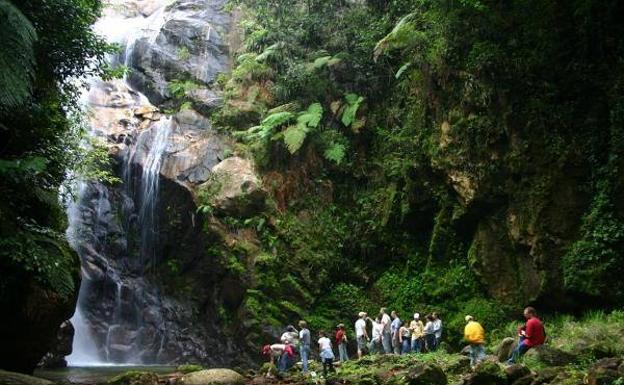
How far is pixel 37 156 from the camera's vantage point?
37.1 ft

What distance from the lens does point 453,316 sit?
1653 centimetres

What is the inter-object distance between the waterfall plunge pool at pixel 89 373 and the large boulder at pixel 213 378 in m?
1.73

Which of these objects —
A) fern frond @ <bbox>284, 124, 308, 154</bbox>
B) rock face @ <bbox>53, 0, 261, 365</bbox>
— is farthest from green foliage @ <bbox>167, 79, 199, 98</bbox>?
fern frond @ <bbox>284, 124, 308, 154</bbox>

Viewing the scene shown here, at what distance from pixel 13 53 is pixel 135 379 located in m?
7.04

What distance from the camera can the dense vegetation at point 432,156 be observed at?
45.9 feet

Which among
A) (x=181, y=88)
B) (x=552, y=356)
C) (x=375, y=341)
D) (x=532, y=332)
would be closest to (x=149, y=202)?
(x=181, y=88)

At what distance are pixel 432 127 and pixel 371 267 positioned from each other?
506 centimetres

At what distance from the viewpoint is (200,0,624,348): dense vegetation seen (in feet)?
45.9

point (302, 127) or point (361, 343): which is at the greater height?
point (302, 127)

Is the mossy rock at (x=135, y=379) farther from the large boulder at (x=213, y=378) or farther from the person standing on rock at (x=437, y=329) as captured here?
the person standing on rock at (x=437, y=329)

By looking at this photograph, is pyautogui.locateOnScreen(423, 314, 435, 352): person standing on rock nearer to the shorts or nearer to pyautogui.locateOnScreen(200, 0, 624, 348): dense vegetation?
pyautogui.locateOnScreen(200, 0, 624, 348): dense vegetation

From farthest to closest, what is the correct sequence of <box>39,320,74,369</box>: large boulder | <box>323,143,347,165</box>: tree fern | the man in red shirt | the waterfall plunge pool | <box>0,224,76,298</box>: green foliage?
<box>323,143,347,165</box>: tree fern → <box>39,320,74,369</box>: large boulder → the waterfall plunge pool → the man in red shirt → <box>0,224,76,298</box>: green foliage

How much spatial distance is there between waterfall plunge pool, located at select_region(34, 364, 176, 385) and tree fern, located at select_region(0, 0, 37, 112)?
6.69m

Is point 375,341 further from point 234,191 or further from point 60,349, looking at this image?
point 60,349
